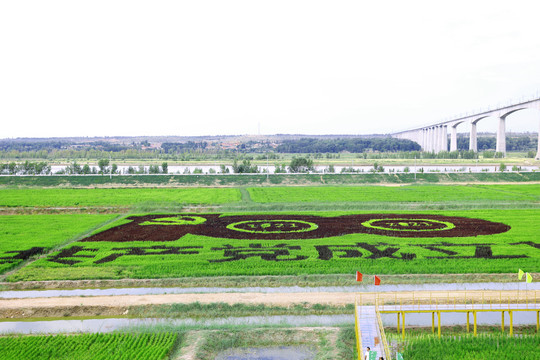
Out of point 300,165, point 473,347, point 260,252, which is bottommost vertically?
point 473,347

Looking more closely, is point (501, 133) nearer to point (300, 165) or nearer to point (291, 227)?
point (300, 165)

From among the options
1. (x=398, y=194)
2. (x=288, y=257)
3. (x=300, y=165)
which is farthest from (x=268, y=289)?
(x=300, y=165)

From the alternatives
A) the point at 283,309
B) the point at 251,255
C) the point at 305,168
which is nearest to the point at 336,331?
the point at 283,309

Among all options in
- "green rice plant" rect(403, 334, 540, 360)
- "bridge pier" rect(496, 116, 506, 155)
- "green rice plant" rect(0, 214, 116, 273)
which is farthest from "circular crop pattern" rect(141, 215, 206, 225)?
"bridge pier" rect(496, 116, 506, 155)

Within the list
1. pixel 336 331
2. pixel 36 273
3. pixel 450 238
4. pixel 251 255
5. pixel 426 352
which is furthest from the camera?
pixel 450 238

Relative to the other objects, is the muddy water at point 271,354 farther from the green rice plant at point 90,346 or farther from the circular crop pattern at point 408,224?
the circular crop pattern at point 408,224

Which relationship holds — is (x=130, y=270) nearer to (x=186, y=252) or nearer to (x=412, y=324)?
(x=186, y=252)

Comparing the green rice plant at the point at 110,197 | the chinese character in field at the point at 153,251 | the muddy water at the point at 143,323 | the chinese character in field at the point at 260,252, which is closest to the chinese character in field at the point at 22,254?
the chinese character in field at the point at 153,251
